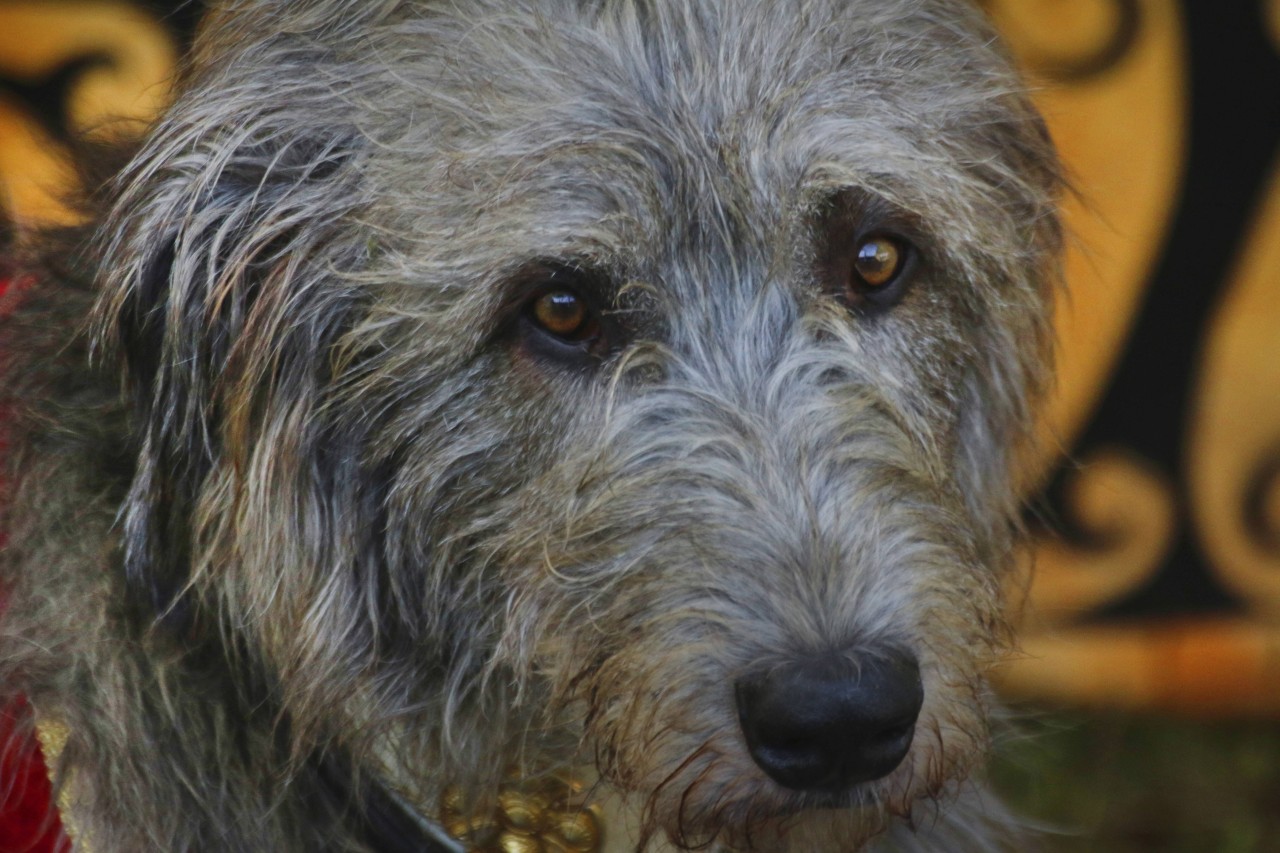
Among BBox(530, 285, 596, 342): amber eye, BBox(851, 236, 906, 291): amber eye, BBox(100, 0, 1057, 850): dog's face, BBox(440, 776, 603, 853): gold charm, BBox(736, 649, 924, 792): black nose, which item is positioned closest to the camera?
BBox(736, 649, 924, 792): black nose

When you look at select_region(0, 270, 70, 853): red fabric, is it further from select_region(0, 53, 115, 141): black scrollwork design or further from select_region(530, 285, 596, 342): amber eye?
select_region(0, 53, 115, 141): black scrollwork design

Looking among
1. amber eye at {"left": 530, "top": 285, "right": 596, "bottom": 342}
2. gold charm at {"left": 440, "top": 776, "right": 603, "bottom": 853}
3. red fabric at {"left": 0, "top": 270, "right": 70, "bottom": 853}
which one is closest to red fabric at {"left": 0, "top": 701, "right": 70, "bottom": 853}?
red fabric at {"left": 0, "top": 270, "right": 70, "bottom": 853}

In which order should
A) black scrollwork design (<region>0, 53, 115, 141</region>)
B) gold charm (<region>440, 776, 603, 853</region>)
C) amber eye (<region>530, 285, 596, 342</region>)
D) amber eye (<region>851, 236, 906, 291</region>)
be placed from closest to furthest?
amber eye (<region>530, 285, 596, 342</region>) → amber eye (<region>851, 236, 906, 291</region>) → gold charm (<region>440, 776, 603, 853</region>) → black scrollwork design (<region>0, 53, 115, 141</region>)

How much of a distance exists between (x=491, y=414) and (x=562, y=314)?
19cm

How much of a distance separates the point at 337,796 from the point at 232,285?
89 centimetres

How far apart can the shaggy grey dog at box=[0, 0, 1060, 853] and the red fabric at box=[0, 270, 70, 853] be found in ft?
0.23

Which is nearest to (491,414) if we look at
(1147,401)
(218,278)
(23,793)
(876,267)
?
(218,278)

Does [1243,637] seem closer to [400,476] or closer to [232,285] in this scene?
[400,476]

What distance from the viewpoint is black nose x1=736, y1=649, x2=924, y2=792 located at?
2.06 metres

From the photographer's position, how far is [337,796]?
2676mm

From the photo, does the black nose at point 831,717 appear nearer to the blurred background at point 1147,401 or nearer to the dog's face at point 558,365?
the dog's face at point 558,365

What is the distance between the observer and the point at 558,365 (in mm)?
2453

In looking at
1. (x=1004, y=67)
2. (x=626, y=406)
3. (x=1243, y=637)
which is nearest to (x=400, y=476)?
(x=626, y=406)

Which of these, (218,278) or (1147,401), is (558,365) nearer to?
(218,278)
